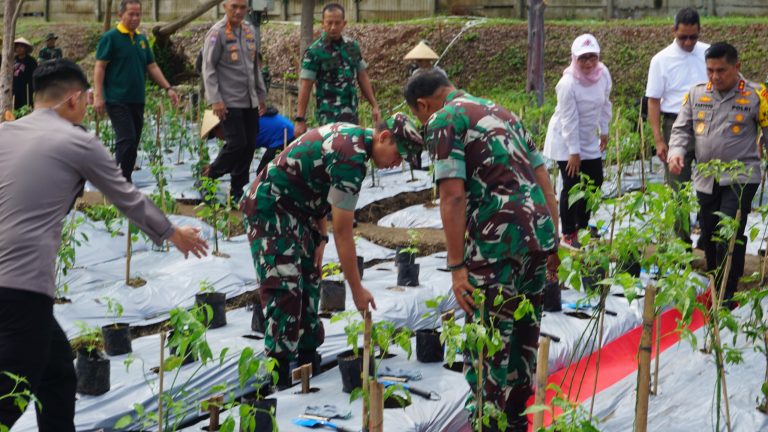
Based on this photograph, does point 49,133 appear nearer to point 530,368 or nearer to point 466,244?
point 466,244

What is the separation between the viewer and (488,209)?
11.9 feet

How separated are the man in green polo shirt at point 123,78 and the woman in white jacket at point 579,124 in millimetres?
2864

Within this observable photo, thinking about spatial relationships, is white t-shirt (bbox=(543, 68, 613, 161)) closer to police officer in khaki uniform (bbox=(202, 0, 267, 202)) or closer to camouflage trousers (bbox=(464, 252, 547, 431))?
police officer in khaki uniform (bbox=(202, 0, 267, 202))

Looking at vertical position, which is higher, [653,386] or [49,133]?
[49,133]

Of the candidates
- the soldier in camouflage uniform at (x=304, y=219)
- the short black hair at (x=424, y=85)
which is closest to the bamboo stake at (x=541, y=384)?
the soldier in camouflage uniform at (x=304, y=219)

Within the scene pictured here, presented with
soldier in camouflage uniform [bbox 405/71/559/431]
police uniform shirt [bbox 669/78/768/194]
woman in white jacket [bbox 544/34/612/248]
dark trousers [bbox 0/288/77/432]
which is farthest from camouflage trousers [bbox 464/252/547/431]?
woman in white jacket [bbox 544/34/612/248]

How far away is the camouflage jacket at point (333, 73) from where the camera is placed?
288 inches

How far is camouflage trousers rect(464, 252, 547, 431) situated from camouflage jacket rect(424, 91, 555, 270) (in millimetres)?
80

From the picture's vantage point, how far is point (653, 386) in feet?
14.9

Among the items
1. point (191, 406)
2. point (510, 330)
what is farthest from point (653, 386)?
point (191, 406)

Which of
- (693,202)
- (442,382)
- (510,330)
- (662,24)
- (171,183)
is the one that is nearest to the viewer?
(510,330)

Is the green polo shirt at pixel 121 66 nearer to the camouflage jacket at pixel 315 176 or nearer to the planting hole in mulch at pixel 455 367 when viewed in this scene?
the camouflage jacket at pixel 315 176

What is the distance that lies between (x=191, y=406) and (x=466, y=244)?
4.86 ft

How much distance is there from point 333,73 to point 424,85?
3.76 m
